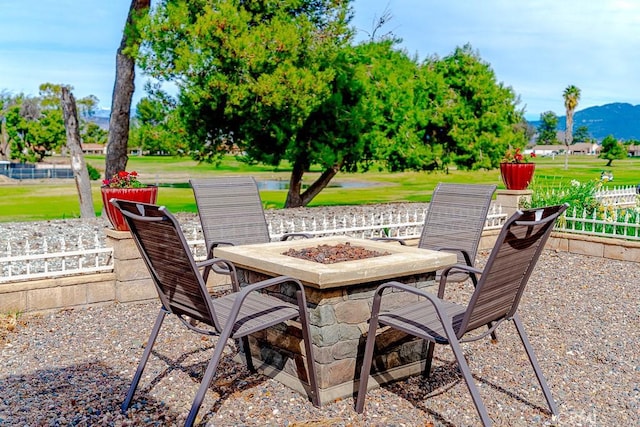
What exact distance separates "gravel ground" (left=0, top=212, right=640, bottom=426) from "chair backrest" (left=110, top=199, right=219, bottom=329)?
595 mm

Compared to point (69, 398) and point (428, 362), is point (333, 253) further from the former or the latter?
point (69, 398)

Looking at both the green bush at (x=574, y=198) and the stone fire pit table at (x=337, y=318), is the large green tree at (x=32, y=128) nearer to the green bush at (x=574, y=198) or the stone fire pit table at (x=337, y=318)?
the green bush at (x=574, y=198)

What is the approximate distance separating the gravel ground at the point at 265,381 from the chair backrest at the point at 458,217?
0.80 meters

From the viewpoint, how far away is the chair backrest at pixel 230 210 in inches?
188

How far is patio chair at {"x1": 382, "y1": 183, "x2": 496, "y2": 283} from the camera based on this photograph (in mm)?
4492

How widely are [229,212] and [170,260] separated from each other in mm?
2169

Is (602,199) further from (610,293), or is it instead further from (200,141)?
(200,141)

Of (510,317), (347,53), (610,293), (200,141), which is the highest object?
(347,53)

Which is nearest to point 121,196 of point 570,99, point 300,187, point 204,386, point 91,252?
point 91,252

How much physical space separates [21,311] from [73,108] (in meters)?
7.20

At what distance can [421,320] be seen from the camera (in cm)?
291

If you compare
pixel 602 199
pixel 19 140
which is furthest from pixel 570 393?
pixel 19 140

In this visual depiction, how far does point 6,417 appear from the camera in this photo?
2.92 metres

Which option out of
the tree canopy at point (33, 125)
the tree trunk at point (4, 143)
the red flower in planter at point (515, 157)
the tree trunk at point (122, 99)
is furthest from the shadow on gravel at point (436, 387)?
the tree canopy at point (33, 125)
